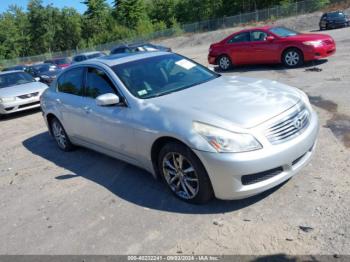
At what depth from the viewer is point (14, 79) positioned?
1259cm

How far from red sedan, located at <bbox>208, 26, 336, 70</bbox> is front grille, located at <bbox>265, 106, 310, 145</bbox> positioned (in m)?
8.73

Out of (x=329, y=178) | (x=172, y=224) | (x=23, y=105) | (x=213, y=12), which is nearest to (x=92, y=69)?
(x=172, y=224)

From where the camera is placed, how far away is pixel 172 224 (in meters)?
3.89

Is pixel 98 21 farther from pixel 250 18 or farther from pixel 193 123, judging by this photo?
pixel 193 123

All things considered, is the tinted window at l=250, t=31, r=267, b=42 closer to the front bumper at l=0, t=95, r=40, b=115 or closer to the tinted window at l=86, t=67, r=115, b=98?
the front bumper at l=0, t=95, r=40, b=115

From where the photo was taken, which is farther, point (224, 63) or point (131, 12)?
point (131, 12)

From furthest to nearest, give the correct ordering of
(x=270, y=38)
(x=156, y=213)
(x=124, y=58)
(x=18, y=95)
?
1. (x=270, y=38)
2. (x=18, y=95)
3. (x=124, y=58)
4. (x=156, y=213)

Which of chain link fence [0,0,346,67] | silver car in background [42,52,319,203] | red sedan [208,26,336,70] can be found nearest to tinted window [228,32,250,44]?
red sedan [208,26,336,70]

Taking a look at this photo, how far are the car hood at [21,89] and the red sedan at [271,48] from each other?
7018 mm

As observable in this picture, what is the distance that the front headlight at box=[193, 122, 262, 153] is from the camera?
11.9 feet

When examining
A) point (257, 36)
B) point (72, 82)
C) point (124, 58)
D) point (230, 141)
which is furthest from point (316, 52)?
point (230, 141)

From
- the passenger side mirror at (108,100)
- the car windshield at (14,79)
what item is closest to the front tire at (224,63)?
the car windshield at (14,79)

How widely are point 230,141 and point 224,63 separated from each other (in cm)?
1156

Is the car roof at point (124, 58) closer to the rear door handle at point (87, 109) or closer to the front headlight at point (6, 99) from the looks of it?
the rear door handle at point (87, 109)
